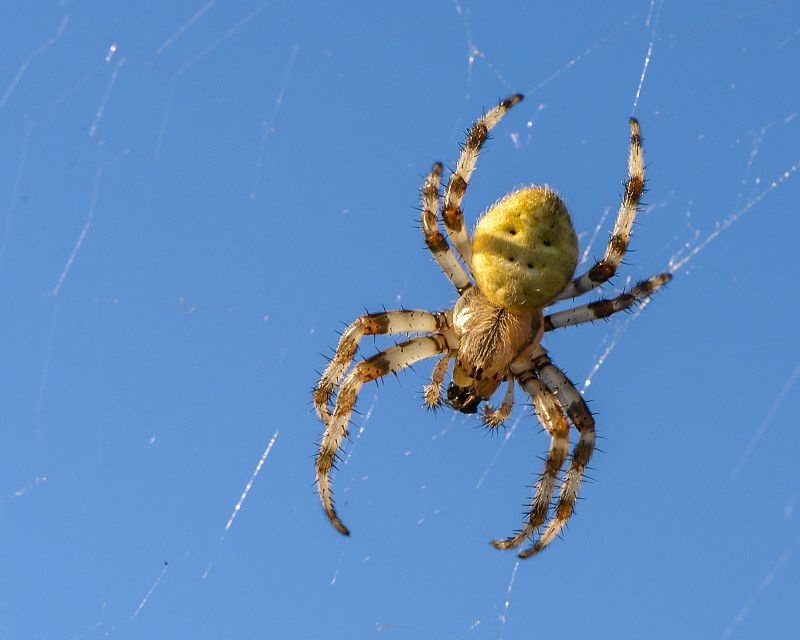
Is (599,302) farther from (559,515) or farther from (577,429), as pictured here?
(559,515)

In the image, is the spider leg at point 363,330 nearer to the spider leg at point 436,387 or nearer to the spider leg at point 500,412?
the spider leg at point 436,387

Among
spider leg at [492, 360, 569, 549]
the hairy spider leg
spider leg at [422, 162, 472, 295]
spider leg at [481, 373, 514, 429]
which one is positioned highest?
spider leg at [422, 162, 472, 295]

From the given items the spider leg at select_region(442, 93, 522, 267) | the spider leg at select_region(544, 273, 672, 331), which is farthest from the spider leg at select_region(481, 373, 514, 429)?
the spider leg at select_region(442, 93, 522, 267)

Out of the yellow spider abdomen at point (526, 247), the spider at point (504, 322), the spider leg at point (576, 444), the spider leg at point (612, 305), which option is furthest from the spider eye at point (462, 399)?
the spider leg at point (612, 305)

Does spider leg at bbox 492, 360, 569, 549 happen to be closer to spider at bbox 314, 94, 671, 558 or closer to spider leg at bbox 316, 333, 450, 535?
spider at bbox 314, 94, 671, 558

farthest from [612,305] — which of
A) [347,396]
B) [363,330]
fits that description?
[347,396]

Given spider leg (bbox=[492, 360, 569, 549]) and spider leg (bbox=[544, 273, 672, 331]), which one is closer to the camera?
spider leg (bbox=[492, 360, 569, 549])

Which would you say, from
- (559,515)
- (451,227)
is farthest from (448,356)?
(559,515)
